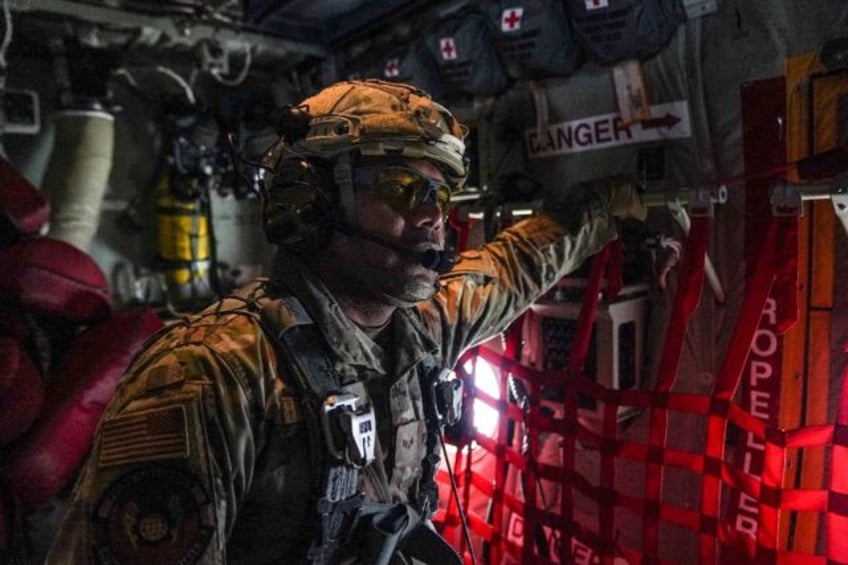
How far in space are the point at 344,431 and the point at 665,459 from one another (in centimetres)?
125

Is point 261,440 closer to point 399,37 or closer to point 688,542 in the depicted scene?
point 688,542

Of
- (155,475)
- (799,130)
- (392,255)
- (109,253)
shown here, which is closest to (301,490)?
(155,475)

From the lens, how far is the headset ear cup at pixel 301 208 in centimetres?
150

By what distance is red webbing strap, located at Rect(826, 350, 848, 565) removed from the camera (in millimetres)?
1631

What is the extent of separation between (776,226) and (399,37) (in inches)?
99.6

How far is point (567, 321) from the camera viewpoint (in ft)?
8.07

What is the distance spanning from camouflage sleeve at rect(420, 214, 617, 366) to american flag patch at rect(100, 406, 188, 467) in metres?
0.92

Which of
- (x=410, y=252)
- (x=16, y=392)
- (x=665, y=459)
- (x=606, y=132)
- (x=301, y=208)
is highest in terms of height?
(x=606, y=132)

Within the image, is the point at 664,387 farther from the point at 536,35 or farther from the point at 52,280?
the point at 52,280

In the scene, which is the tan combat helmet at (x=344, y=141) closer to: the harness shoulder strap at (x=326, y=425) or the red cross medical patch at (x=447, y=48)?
the harness shoulder strap at (x=326, y=425)

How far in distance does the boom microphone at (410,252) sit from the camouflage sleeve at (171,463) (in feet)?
1.40

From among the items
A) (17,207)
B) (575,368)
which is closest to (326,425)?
(575,368)

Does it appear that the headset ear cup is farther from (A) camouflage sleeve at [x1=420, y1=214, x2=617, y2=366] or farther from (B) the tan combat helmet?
(A) camouflage sleeve at [x1=420, y1=214, x2=617, y2=366]

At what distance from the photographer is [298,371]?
1.39 meters
